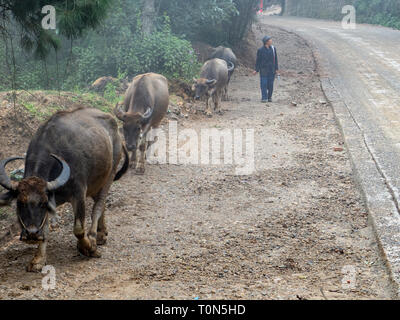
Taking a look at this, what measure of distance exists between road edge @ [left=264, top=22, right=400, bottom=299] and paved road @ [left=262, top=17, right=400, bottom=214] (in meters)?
0.13

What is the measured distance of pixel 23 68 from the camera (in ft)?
55.0

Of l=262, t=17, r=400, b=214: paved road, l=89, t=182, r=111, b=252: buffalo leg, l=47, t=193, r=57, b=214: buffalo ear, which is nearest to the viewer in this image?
l=47, t=193, r=57, b=214: buffalo ear

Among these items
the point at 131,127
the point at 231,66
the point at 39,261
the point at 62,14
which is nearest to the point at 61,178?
the point at 39,261

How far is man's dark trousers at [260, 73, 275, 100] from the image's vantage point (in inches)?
659

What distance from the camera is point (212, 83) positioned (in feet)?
51.4

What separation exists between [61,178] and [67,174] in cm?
9

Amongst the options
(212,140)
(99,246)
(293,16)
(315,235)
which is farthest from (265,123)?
(293,16)

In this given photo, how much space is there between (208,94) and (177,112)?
142cm

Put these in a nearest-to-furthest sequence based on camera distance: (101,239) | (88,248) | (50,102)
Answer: (88,248)
(101,239)
(50,102)

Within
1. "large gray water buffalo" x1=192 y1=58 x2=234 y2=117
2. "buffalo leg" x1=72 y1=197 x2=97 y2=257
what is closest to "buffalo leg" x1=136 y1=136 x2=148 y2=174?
"buffalo leg" x1=72 y1=197 x2=97 y2=257

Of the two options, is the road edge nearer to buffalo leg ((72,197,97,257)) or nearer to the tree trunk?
buffalo leg ((72,197,97,257))

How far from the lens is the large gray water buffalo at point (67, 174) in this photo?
525 centimetres

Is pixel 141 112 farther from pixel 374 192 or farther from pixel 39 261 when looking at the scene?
pixel 39 261

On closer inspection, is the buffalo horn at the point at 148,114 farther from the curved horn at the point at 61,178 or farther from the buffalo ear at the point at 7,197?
the buffalo ear at the point at 7,197
